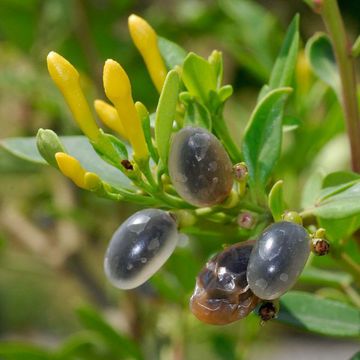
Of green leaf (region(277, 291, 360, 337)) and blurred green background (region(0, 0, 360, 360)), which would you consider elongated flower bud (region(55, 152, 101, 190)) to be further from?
blurred green background (region(0, 0, 360, 360))

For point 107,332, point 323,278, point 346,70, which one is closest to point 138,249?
point 346,70

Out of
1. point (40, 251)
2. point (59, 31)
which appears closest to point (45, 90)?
point (59, 31)

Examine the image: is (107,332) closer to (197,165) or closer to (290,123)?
(290,123)

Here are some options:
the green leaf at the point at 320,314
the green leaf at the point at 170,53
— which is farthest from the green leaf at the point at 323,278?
the green leaf at the point at 170,53

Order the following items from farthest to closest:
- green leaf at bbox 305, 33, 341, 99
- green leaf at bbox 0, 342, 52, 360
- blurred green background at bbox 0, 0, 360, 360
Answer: blurred green background at bbox 0, 0, 360, 360 < green leaf at bbox 0, 342, 52, 360 < green leaf at bbox 305, 33, 341, 99

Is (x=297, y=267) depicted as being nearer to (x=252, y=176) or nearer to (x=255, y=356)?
(x=252, y=176)

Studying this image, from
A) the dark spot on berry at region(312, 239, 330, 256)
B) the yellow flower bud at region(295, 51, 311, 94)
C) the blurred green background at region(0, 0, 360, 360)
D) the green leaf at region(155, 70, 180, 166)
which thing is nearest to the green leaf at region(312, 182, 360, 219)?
the dark spot on berry at region(312, 239, 330, 256)
